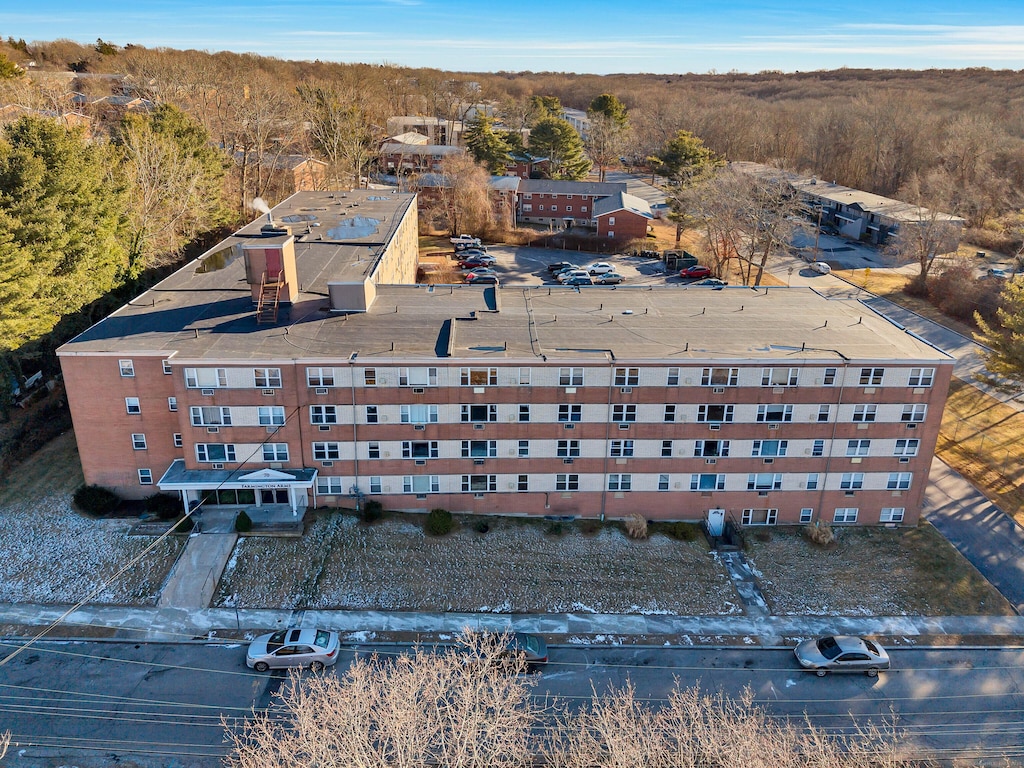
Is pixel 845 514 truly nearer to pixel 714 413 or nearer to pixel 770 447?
pixel 770 447

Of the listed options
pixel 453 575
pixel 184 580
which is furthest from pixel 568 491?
pixel 184 580

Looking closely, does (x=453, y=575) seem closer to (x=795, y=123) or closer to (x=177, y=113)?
(x=177, y=113)

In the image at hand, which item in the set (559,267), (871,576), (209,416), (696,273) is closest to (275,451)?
(209,416)

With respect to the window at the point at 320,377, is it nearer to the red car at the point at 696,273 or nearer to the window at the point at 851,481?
the window at the point at 851,481

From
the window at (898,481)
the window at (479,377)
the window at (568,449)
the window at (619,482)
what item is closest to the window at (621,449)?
the window at (619,482)

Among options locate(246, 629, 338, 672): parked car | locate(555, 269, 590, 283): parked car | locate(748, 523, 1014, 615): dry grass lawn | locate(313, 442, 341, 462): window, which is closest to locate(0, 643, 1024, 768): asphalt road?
locate(246, 629, 338, 672): parked car

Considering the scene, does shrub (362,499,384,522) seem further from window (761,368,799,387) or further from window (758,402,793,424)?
window (761,368,799,387)
